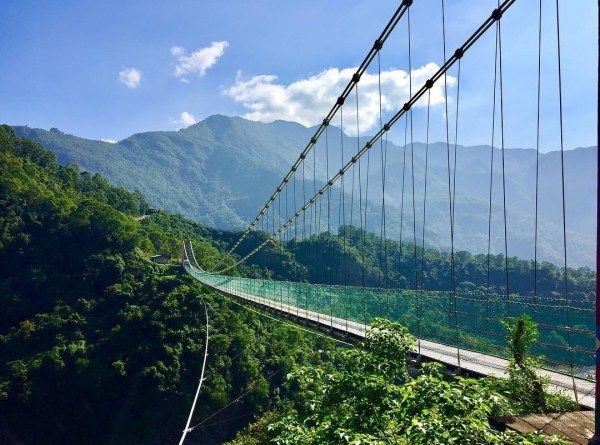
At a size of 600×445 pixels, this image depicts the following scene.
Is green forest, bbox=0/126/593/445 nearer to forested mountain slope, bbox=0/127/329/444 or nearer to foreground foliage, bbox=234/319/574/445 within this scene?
forested mountain slope, bbox=0/127/329/444

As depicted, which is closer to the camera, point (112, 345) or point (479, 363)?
point (479, 363)

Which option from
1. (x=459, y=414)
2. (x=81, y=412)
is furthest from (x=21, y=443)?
(x=459, y=414)

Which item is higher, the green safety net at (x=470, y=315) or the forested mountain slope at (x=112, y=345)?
the green safety net at (x=470, y=315)

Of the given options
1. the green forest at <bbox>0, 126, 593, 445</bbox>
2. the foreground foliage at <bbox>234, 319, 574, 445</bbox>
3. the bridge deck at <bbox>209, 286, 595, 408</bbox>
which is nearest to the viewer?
the foreground foliage at <bbox>234, 319, 574, 445</bbox>

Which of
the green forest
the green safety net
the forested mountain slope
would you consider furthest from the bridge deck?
the forested mountain slope

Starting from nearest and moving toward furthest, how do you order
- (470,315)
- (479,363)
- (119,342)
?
(479,363), (470,315), (119,342)

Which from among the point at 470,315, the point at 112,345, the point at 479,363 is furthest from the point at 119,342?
the point at 479,363

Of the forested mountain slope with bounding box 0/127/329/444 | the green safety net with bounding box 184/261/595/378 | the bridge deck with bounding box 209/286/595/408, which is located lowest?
the forested mountain slope with bounding box 0/127/329/444

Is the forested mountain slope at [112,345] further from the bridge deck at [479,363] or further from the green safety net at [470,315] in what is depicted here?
→ the bridge deck at [479,363]

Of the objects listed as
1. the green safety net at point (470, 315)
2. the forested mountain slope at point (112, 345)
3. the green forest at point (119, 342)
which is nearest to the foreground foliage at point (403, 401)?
the green forest at point (119, 342)

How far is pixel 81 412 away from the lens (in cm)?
2534

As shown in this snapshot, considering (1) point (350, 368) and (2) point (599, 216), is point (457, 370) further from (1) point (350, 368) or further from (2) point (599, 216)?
(2) point (599, 216)

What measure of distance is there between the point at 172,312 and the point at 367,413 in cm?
2595

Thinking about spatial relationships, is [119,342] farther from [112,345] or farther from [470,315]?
[470,315]
